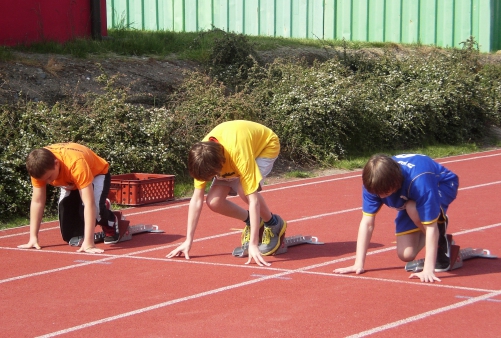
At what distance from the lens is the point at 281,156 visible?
14836 millimetres

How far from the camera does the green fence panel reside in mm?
24625

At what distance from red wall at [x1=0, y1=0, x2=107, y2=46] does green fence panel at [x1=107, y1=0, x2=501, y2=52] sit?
6860 mm

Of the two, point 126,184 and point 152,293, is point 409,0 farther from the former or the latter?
point 152,293

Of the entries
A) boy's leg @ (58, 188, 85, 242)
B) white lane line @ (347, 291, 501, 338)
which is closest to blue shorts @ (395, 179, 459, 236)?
white lane line @ (347, 291, 501, 338)

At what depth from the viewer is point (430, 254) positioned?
20.0ft

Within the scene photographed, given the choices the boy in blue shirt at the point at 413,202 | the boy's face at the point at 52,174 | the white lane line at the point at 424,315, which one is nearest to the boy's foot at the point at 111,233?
the boy's face at the point at 52,174

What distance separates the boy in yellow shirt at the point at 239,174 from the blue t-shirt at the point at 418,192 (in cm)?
104

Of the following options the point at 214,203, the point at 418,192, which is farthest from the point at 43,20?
the point at 418,192

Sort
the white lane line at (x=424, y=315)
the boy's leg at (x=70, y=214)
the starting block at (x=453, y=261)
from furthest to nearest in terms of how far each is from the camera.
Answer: the boy's leg at (x=70, y=214)
the starting block at (x=453, y=261)
the white lane line at (x=424, y=315)

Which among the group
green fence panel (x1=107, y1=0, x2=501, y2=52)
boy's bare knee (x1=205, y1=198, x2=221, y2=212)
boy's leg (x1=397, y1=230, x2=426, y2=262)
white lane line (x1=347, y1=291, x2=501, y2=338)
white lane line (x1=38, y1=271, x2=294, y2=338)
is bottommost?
white lane line (x1=38, y1=271, x2=294, y2=338)

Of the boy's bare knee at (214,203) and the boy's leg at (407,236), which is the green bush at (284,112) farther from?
the boy's leg at (407,236)

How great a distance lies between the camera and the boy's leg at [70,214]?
8.06m

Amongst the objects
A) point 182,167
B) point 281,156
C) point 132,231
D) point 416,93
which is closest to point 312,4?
point 416,93

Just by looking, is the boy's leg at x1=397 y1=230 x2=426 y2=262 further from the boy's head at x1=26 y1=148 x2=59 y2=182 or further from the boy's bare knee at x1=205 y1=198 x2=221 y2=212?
the boy's head at x1=26 y1=148 x2=59 y2=182
